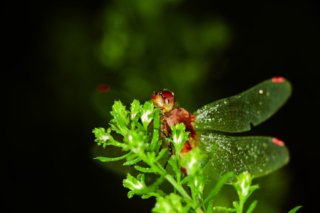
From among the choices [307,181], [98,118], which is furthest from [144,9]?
[307,181]

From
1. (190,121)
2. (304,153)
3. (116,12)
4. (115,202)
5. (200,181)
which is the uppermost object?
(116,12)

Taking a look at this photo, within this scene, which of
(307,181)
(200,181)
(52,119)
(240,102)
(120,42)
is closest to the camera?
(200,181)

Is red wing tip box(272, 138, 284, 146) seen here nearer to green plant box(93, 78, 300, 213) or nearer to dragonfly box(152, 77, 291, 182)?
dragonfly box(152, 77, 291, 182)

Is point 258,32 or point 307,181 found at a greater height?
point 258,32

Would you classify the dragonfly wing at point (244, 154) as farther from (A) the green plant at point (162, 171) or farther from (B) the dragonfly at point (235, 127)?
(A) the green plant at point (162, 171)

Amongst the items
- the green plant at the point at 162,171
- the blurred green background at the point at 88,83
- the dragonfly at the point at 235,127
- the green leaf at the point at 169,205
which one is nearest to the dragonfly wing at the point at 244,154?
the dragonfly at the point at 235,127

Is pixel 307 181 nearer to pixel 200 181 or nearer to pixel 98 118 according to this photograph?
pixel 98 118
